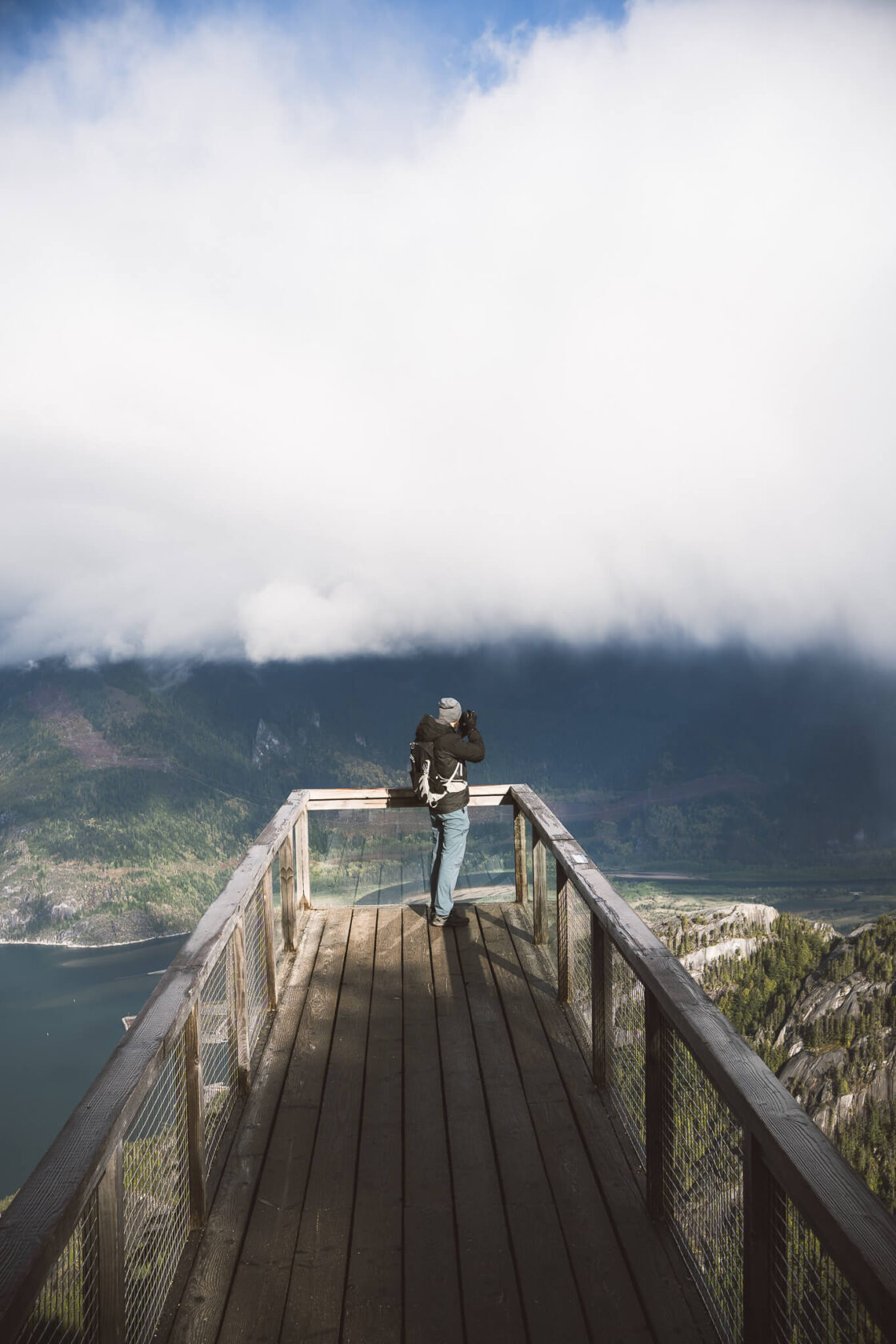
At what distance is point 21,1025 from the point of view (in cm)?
10744

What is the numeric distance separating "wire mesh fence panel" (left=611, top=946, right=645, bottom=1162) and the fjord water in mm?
81978

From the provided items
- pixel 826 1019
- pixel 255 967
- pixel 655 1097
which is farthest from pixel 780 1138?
pixel 826 1019

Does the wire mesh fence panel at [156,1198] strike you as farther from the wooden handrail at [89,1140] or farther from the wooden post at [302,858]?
the wooden post at [302,858]

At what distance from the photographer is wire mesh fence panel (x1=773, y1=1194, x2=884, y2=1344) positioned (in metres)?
1.64

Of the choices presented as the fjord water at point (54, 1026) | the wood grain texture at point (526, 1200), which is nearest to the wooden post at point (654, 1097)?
the wood grain texture at point (526, 1200)

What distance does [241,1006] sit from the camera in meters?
3.46

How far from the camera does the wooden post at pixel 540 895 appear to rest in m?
5.27

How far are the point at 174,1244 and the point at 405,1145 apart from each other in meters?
0.98

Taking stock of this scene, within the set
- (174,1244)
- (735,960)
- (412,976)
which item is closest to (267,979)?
(412,976)

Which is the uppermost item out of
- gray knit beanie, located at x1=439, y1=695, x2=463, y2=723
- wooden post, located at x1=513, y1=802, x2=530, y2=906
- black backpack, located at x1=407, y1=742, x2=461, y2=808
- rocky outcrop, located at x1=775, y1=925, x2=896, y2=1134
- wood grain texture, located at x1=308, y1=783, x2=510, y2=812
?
gray knit beanie, located at x1=439, y1=695, x2=463, y2=723

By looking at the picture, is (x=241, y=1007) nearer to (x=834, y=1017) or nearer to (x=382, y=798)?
(x=382, y=798)

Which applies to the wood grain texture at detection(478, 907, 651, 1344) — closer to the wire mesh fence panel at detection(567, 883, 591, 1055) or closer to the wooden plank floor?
the wooden plank floor

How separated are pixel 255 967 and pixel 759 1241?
303cm

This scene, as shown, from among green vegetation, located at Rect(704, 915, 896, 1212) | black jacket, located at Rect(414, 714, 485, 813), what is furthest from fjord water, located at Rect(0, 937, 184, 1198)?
black jacket, located at Rect(414, 714, 485, 813)
